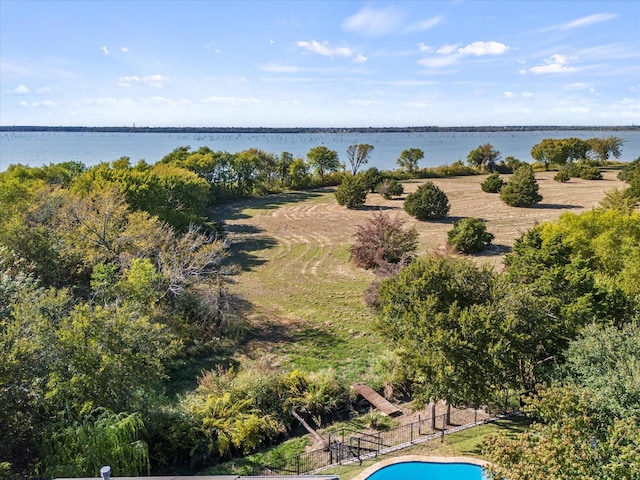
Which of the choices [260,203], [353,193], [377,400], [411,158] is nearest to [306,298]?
[377,400]

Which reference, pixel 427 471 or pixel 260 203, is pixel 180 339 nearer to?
pixel 427 471

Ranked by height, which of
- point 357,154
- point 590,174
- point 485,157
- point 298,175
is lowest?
point 298,175

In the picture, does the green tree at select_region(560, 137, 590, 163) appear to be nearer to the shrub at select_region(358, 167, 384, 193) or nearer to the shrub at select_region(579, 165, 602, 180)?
the shrub at select_region(579, 165, 602, 180)

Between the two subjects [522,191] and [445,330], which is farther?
[522,191]

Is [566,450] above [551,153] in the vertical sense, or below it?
below

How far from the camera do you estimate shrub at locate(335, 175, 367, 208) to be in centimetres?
5369

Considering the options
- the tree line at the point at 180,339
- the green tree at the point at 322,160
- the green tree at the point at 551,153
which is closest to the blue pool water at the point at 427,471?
the tree line at the point at 180,339

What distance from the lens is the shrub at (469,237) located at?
3409 centimetres

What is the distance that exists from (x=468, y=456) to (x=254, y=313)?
1507cm

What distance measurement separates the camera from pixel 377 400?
17391 millimetres

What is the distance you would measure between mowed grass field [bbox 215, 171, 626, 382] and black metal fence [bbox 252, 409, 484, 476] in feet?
11.7

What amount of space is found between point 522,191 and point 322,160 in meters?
32.5

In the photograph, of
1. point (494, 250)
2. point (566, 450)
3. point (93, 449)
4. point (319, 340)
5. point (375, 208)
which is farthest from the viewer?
point (375, 208)

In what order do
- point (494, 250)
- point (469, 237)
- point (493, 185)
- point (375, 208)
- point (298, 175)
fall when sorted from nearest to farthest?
point (469, 237) < point (494, 250) < point (375, 208) < point (493, 185) < point (298, 175)
